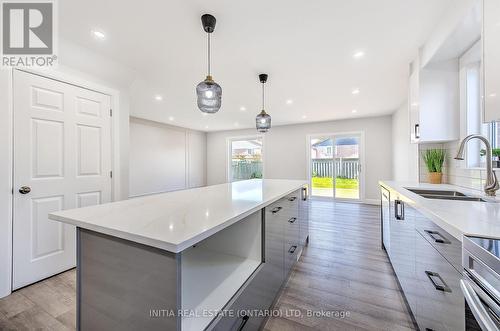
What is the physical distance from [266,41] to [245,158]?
228 inches

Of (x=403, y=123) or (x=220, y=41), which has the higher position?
(x=220, y=41)

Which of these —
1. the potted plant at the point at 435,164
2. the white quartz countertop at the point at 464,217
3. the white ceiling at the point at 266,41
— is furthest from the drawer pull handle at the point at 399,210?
the white ceiling at the point at 266,41

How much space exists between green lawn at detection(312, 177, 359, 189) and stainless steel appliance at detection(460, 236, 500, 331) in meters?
5.56

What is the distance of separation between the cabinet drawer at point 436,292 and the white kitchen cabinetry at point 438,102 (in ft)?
4.88

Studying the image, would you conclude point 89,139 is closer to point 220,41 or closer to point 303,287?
point 220,41

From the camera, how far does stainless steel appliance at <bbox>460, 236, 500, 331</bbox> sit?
1.88 ft

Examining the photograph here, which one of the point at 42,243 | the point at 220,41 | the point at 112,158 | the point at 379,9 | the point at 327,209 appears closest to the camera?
the point at 379,9

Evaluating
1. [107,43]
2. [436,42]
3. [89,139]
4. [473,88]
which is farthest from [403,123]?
[89,139]

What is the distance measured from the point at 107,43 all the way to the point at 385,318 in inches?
142

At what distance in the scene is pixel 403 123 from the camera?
4.16 m

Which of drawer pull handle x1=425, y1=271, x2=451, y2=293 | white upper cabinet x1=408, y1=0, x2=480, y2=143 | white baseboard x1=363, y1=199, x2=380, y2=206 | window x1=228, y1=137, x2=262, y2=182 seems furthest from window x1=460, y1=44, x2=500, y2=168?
window x1=228, y1=137, x2=262, y2=182

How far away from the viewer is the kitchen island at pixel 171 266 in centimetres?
77

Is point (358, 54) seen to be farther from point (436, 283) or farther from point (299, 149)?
point (299, 149)

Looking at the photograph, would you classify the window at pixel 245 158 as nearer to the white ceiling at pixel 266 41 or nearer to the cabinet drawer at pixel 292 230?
the white ceiling at pixel 266 41
